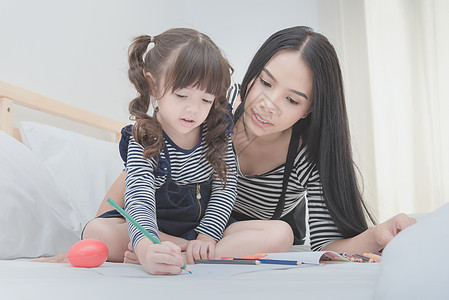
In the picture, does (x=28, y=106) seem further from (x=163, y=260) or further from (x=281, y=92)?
(x=163, y=260)

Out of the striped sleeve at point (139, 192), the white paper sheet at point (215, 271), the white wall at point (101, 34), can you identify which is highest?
the white wall at point (101, 34)

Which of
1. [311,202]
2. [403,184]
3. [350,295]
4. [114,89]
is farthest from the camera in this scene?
[403,184]

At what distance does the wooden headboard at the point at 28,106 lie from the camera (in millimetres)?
1385

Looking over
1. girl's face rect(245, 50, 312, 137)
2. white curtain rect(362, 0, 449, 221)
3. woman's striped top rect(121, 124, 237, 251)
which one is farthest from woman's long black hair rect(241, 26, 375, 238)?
white curtain rect(362, 0, 449, 221)

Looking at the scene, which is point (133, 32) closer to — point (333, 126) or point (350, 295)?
point (333, 126)

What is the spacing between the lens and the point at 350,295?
425 mm

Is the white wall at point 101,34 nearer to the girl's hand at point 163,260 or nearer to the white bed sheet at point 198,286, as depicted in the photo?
the girl's hand at point 163,260

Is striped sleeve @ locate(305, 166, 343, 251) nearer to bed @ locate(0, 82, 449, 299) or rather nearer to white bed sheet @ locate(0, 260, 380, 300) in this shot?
bed @ locate(0, 82, 449, 299)

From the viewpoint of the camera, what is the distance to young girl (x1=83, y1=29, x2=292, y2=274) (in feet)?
3.06

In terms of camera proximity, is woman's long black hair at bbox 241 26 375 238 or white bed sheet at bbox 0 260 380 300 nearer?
white bed sheet at bbox 0 260 380 300

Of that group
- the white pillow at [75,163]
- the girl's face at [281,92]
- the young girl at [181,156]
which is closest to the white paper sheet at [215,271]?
the young girl at [181,156]

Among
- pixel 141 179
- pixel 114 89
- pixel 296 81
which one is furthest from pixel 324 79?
pixel 114 89

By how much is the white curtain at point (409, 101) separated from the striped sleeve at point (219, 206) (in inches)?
67.1

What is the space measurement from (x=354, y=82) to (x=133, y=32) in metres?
1.34
